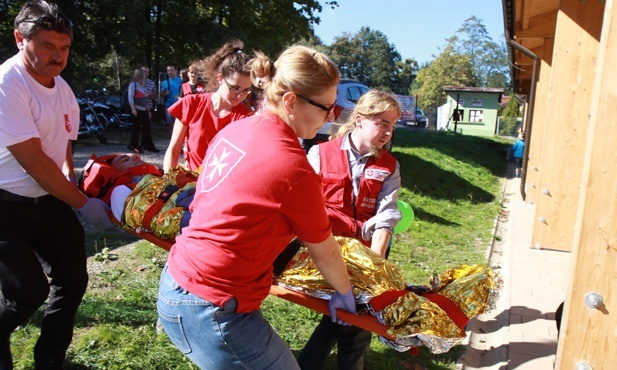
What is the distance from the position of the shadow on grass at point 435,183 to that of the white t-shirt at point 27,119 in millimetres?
7859

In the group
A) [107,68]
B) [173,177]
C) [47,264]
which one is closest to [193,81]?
[173,177]

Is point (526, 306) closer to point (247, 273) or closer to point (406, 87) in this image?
point (247, 273)

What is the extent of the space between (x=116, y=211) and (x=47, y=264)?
495 millimetres

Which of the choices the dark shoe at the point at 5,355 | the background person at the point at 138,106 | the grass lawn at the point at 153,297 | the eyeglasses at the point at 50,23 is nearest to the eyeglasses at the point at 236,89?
the eyeglasses at the point at 50,23

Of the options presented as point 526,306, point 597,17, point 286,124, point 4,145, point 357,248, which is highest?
point 597,17

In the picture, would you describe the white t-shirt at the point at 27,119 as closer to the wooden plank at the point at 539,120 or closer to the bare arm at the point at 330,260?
the bare arm at the point at 330,260

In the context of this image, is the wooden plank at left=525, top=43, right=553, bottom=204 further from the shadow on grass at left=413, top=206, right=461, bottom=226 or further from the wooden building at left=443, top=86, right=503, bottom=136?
the wooden building at left=443, top=86, right=503, bottom=136

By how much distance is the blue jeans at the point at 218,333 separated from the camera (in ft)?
5.70

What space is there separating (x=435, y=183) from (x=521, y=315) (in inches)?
255

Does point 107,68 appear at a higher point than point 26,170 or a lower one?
higher

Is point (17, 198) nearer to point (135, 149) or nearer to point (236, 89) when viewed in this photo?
point (236, 89)

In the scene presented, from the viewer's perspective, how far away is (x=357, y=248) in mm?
2553

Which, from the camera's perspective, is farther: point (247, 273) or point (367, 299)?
point (367, 299)

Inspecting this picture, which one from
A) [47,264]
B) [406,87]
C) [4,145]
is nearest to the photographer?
[4,145]
